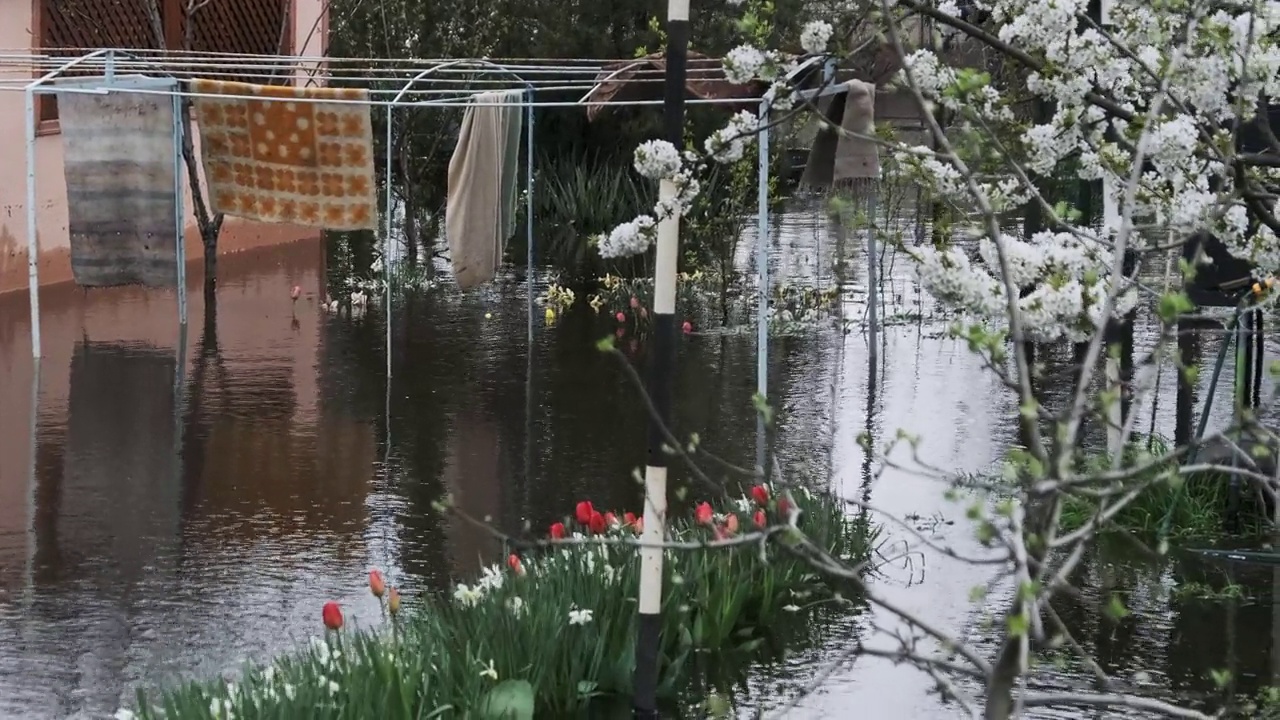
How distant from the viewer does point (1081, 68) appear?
470 centimetres

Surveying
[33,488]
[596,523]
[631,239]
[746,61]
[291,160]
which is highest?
[746,61]

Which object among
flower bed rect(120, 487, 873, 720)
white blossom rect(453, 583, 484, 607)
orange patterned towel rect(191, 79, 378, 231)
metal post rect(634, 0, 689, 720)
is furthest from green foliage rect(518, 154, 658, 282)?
metal post rect(634, 0, 689, 720)

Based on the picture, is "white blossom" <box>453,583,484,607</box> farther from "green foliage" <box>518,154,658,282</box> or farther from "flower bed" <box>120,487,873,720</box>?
"green foliage" <box>518,154,658,282</box>

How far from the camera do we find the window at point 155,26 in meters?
15.0

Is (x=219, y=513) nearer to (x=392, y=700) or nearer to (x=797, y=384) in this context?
(x=392, y=700)

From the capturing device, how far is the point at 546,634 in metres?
5.18

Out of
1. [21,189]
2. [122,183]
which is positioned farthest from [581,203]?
[122,183]

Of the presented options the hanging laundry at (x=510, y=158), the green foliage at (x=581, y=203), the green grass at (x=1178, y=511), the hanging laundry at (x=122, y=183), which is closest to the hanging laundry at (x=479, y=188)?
the hanging laundry at (x=510, y=158)

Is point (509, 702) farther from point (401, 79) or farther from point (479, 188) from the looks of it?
point (479, 188)

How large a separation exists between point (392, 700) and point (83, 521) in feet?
12.4

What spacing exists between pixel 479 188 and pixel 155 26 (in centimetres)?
475

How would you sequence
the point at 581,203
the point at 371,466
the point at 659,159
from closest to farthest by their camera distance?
the point at 659,159 < the point at 371,466 < the point at 581,203

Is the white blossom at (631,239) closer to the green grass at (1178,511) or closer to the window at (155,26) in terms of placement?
the green grass at (1178,511)

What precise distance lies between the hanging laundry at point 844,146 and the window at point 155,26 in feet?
19.2
